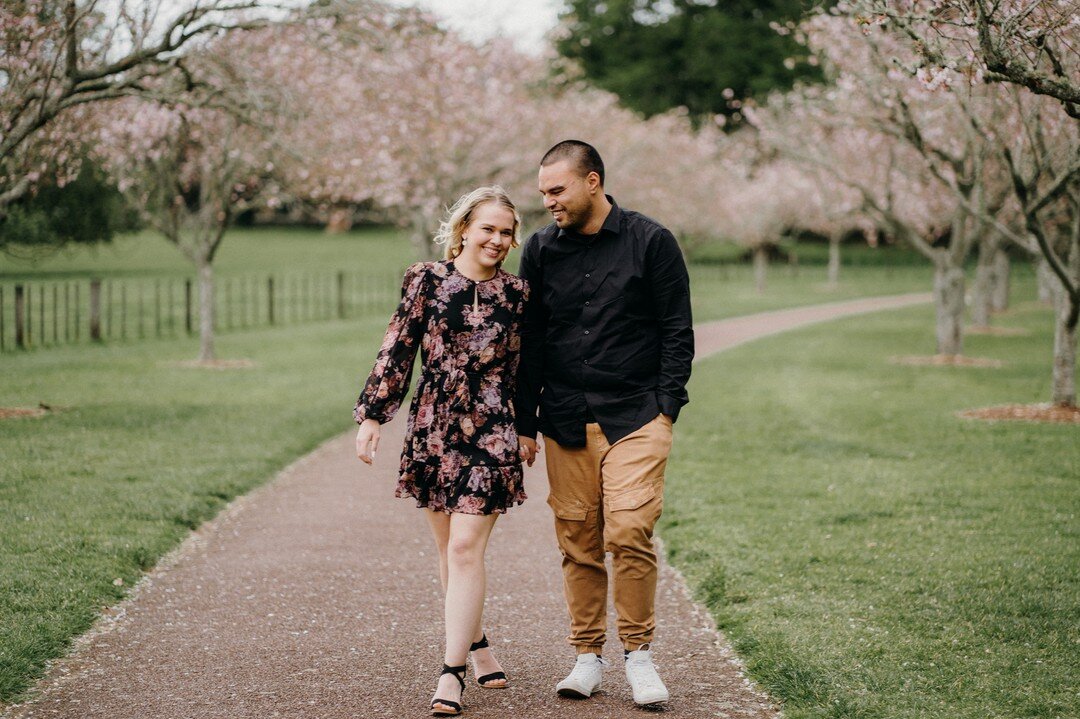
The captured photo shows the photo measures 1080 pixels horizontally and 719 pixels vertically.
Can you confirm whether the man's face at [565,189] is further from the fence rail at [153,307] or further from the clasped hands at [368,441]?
the fence rail at [153,307]

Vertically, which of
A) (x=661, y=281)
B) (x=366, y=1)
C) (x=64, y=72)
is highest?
(x=366, y=1)

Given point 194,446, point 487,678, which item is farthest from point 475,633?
point 194,446

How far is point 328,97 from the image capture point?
14.1 metres

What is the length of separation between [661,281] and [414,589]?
2.49 meters

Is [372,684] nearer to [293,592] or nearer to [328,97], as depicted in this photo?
[293,592]

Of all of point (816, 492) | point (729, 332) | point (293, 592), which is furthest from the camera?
point (729, 332)

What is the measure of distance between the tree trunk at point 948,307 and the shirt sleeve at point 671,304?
1437 cm

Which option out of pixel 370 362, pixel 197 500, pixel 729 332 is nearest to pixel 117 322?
pixel 370 362

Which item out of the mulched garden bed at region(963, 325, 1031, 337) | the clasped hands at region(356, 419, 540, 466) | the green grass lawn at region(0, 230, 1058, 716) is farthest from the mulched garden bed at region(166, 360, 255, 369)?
the mulched garden bed at region(963, 325, 1031, 337)

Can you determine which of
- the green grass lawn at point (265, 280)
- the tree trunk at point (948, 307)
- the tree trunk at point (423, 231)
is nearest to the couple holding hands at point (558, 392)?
the tree trunk at point (948, 307)

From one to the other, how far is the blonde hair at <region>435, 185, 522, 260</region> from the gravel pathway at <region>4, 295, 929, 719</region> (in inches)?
70.0

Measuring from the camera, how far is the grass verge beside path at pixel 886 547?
4.45 meters

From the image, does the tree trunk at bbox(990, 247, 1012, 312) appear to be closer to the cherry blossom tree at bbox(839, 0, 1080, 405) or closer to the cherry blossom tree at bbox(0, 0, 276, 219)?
the cherry blossom tree at bbox(839, 0, 1080, 405)

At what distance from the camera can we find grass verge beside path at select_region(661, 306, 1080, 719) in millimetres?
4453
